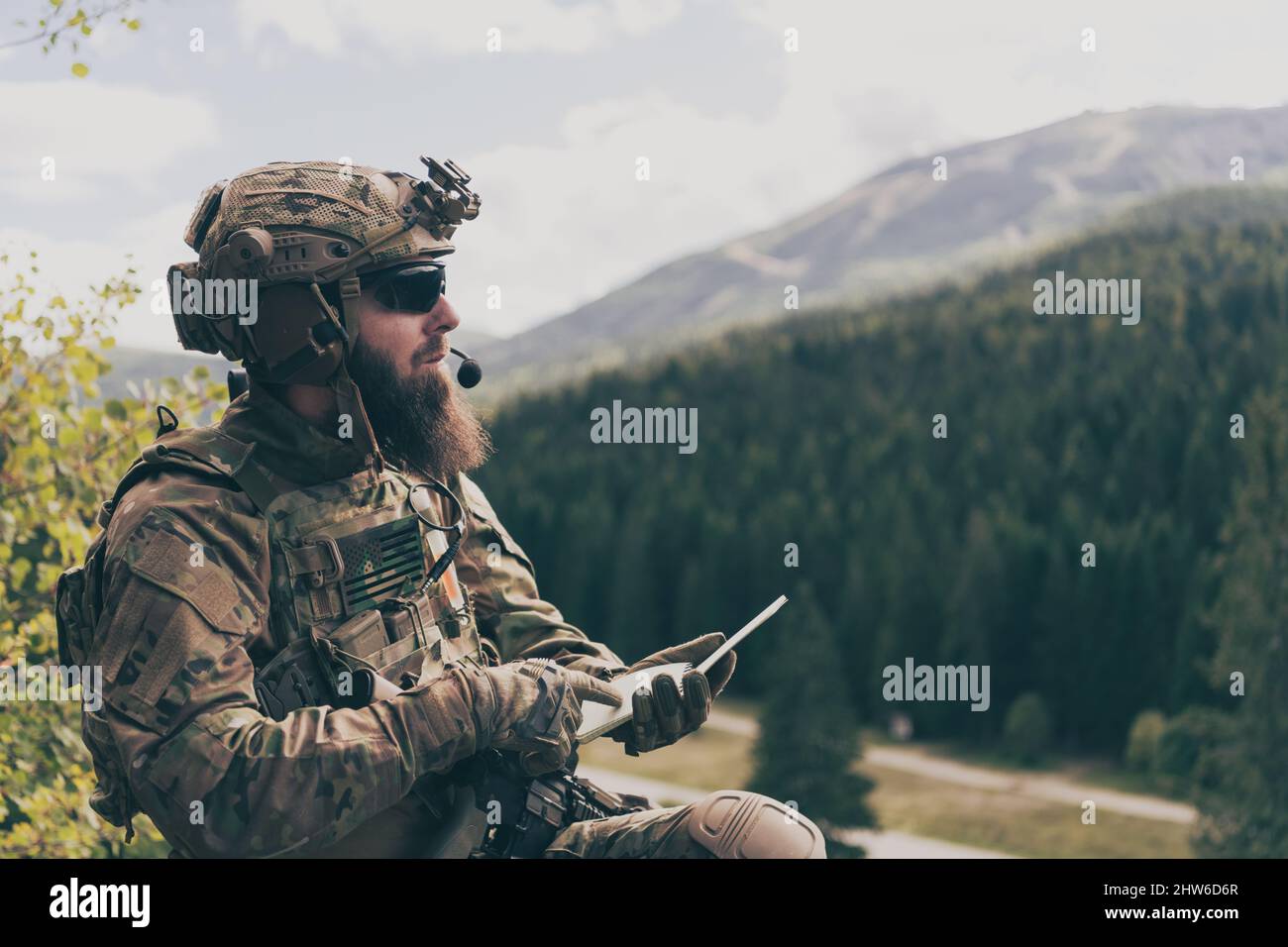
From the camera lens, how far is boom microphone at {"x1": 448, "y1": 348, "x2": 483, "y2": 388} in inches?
246

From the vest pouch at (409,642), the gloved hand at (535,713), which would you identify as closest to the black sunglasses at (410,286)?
the vest pouch at (409,642)

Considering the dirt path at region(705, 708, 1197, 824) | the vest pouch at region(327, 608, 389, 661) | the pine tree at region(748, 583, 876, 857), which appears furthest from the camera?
the dirt path at region(705, 708, 1197, 824)

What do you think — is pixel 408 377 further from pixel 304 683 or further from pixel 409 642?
pixel 304 683

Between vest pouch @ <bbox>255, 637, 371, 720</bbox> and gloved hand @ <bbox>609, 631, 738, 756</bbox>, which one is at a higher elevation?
vest pouch @ <bbox>255, 637, 371, 720</bbox>

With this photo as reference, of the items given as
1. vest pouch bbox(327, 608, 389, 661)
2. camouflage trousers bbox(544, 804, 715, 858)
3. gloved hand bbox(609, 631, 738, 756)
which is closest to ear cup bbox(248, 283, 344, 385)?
vest pouch bbox(327, 608, 389, 661)

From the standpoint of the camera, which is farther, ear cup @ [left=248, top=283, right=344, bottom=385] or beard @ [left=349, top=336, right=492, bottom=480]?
beard @ [left=349, top=336, right=492, bottom=480]

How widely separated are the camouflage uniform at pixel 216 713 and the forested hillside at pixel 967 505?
54717mm

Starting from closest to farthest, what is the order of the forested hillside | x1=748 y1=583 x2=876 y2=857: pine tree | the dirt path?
1. x1=748 y1=583 x2=876 y2=857: pine tree
2. the dirt path
3. the forested hillside

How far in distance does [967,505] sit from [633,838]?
88896 millimetres

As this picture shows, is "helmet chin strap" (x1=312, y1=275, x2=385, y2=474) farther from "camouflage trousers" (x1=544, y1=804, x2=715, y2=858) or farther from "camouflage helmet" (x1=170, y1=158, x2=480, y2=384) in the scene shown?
"camouflage trousers" (x1=544, y1=804, x2=715, y2=858)

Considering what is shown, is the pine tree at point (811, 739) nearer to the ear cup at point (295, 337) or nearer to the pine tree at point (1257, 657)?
the pine tree at point (1257, 657)

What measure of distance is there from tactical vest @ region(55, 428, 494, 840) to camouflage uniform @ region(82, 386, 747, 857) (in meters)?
0.08
